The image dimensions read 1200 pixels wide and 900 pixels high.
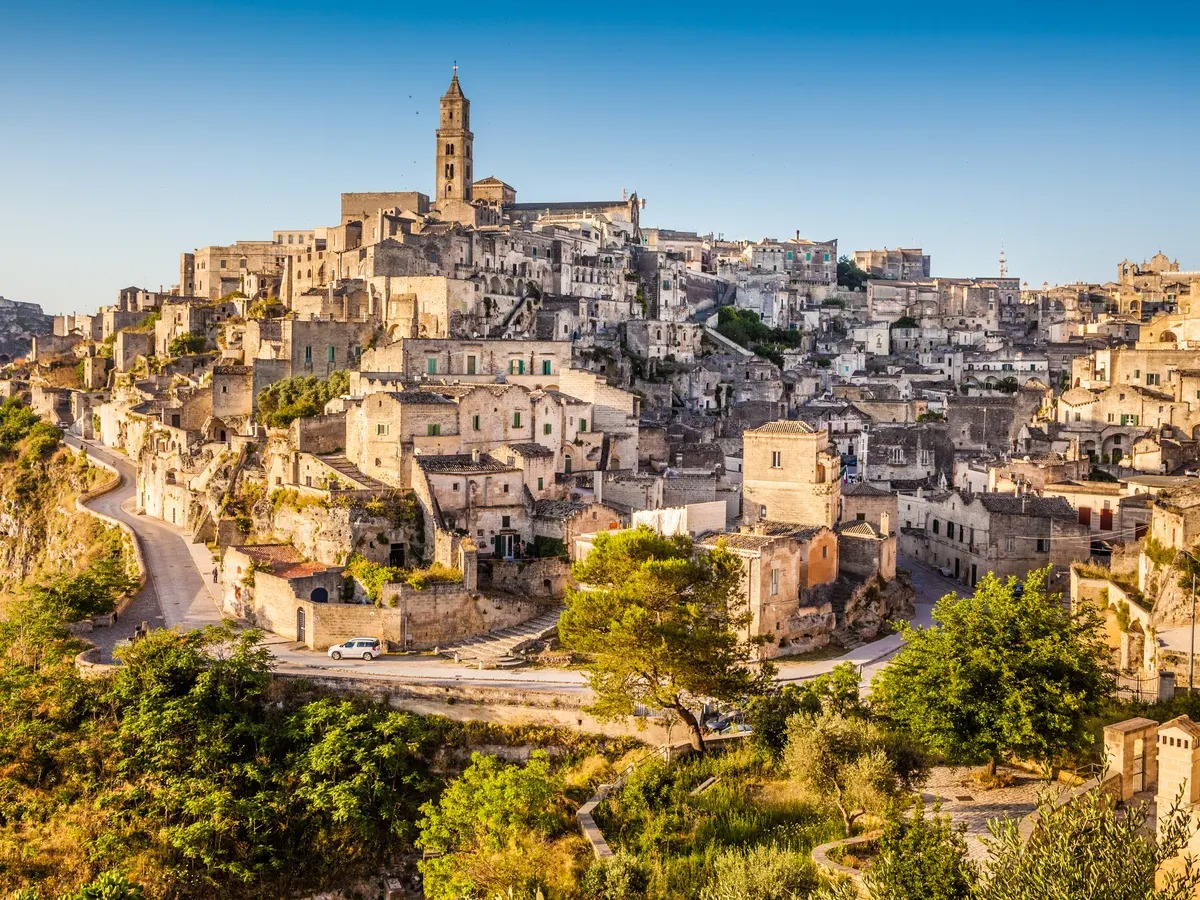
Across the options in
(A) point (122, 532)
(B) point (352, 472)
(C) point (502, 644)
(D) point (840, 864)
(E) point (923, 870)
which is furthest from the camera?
(A) point (122, 532)

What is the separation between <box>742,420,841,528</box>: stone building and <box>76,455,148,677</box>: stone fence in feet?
67.2

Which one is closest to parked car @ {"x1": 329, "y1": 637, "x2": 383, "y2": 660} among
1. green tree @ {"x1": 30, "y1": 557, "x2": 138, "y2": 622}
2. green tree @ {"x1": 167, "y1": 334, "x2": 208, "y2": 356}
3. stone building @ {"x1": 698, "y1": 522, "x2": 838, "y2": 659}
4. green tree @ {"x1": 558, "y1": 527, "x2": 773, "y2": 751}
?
green tree @ {"x1": 558, "y1": 527, "x2": 773, "y2": 751}

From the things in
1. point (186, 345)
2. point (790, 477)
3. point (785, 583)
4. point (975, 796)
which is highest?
point (186, 345)

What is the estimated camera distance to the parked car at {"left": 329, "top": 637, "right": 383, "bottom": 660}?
30.4 m

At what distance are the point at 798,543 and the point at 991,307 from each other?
62.7 meters

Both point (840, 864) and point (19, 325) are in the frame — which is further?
point (19, 325)

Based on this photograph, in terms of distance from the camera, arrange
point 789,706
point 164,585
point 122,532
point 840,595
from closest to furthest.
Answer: point 789,706
point 840,595
point 164,585
point 122,532

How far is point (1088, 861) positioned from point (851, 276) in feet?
313

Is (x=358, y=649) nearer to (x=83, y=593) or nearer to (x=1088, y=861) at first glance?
(x=83, y=593)

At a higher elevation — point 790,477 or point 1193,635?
point 790,477

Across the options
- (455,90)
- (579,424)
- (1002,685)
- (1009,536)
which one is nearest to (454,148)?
(455,90)

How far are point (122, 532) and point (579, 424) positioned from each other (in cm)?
1848

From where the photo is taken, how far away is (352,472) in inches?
1443

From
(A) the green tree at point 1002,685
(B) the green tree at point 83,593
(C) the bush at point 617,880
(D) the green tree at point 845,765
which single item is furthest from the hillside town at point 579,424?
(C) the bush at point 617,880
